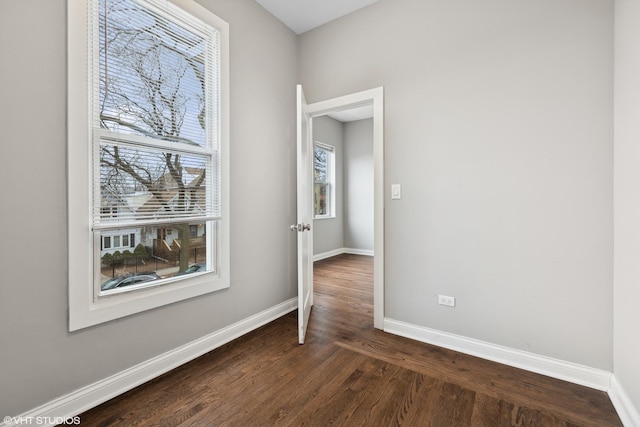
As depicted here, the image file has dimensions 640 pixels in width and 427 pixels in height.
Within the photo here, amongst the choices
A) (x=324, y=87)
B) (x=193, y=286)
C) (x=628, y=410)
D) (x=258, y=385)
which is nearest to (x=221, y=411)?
(x=258, y=385)

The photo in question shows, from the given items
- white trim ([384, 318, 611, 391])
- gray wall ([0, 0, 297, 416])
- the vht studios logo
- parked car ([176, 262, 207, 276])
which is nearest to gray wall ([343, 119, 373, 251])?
white trim ([384, 318, 611, 391])

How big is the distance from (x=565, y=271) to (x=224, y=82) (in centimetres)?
274

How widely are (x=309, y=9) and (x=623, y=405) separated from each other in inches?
140

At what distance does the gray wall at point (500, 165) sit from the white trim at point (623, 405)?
124 mm

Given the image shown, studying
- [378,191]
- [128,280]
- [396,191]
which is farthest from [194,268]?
[396,191]

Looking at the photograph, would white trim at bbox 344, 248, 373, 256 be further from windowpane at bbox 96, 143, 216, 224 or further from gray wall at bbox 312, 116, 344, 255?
windowpane at bbox 96, 143, 216, 224

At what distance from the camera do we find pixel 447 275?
2176mm

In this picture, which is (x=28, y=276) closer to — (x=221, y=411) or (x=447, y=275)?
(x=221, y=411)

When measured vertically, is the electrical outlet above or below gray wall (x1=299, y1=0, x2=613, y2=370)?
below

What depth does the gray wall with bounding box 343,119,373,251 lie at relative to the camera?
19.8 feet

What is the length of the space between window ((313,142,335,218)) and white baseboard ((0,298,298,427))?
11.5 ft

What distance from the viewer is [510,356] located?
6.35ft

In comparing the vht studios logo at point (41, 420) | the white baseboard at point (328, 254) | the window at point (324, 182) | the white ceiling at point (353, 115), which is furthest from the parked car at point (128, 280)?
the white ceiling at point (353, 115)

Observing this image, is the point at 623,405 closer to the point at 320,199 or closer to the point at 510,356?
the point at 510,356
